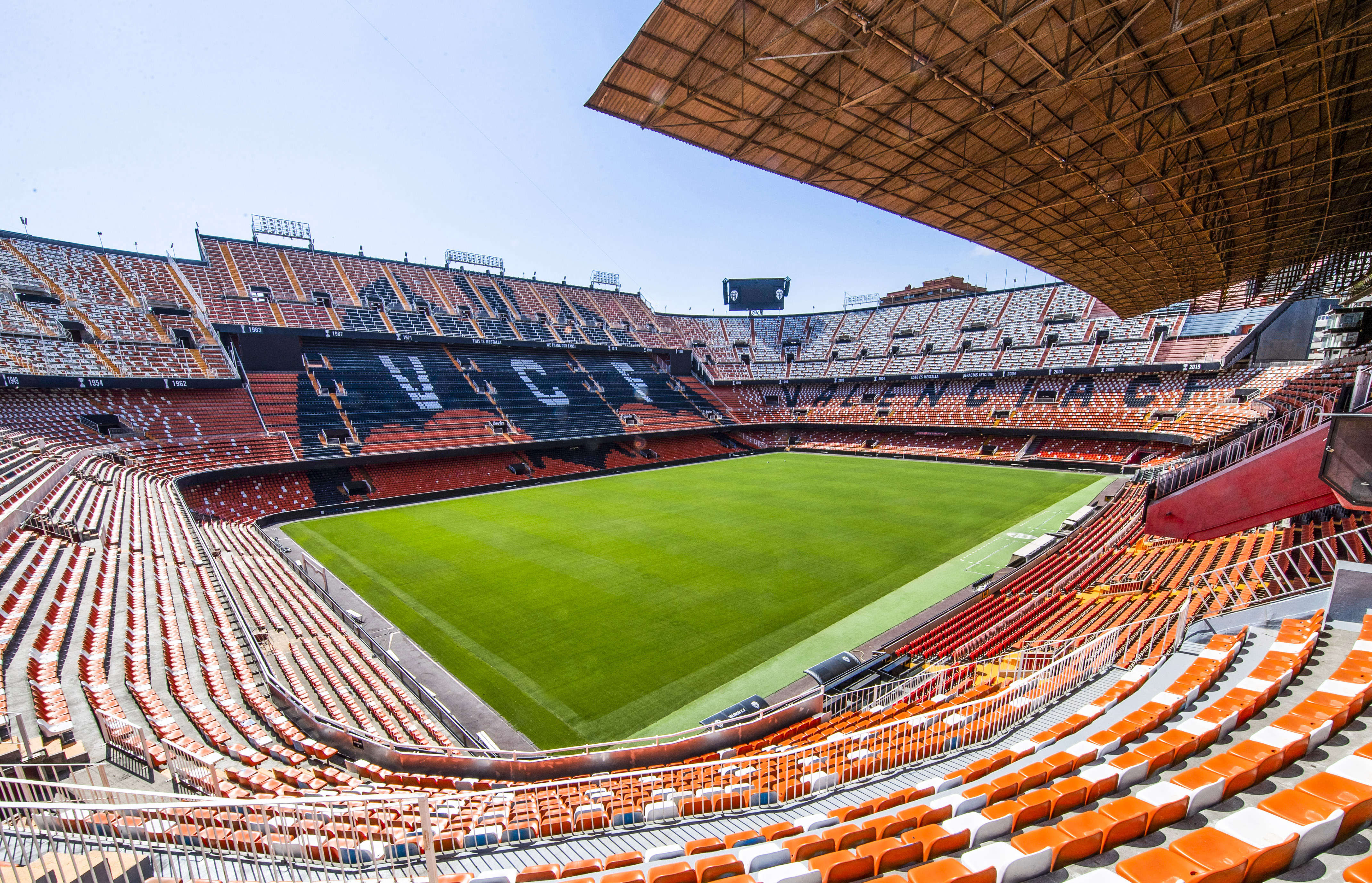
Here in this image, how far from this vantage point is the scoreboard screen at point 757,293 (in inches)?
2498

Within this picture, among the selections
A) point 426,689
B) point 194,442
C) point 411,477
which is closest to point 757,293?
point 411,477

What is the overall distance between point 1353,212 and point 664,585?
871 inches

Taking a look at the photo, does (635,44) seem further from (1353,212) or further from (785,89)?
(1353,212)

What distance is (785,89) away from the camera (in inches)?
413

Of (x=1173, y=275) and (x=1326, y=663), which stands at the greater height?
(x=1173, y=275)

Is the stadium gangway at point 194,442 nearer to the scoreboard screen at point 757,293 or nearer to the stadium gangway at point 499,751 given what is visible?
the stadium gangway at point 499,751

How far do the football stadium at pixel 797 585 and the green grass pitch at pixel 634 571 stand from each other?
0.58 ft

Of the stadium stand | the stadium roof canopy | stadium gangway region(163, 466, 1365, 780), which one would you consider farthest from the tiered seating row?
the stadium roof canopy

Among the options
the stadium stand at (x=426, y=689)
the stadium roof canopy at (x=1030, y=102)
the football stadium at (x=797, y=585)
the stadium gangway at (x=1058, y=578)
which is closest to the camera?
the stadium stand at (x=426, y=689)

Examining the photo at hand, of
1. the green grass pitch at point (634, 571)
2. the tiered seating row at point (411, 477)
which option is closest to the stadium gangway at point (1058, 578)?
the green grass pitch at point (634, 571)

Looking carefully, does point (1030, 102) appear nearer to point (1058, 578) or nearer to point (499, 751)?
point (1058, 578)

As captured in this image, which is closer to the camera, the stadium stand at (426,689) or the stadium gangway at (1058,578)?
the stadium stand at (426,689)

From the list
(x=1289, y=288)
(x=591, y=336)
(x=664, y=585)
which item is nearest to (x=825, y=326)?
(x=591, y=336)

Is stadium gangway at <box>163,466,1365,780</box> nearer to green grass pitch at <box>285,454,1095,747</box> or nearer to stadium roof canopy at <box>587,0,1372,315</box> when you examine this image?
green grass pitch at <box>285,454,1095,747</box>
